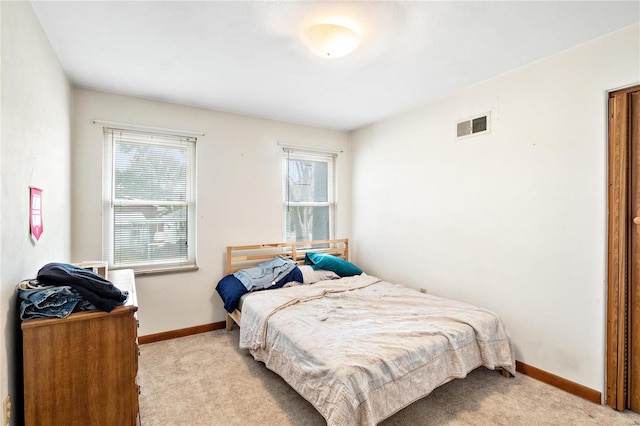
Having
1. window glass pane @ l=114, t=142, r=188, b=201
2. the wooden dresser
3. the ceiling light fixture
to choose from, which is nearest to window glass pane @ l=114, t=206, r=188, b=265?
window glass pane @ l=114, t=142, r=188, b=201

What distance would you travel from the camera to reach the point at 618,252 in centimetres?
210

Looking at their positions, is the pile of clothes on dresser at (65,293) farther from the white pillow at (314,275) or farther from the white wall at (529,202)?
the white wall at (529,202)

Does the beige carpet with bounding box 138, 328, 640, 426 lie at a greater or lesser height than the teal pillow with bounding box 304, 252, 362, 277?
lesser

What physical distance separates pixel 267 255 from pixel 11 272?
2511mm

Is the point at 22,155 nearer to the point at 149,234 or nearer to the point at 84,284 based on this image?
the point at 84,284

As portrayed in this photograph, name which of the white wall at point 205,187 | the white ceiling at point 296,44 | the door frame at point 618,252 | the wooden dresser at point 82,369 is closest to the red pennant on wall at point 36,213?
the wooden dresser at point 82,369

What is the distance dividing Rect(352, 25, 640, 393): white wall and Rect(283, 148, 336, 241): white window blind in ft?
3.86

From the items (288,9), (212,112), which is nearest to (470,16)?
(288,9)

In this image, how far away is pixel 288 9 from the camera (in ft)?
5.90

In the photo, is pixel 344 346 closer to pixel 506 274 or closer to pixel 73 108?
pixel 506 274

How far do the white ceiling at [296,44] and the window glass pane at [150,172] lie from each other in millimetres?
548

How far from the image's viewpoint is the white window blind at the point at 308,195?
410 centimetres

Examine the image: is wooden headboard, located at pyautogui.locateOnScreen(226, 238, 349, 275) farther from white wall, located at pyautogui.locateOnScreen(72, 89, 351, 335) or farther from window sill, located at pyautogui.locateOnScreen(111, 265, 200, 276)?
window sill, located at pyautogui.locateOnScreen(111, 265, 200, 276)

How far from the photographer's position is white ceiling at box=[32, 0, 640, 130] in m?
1.81
